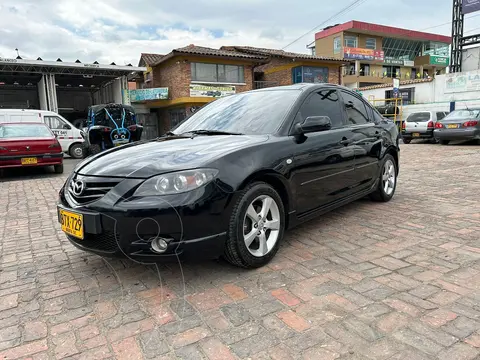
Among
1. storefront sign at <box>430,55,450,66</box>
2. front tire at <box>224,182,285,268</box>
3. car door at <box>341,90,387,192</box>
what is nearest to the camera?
front tire at <box>224,182,285,268</box>

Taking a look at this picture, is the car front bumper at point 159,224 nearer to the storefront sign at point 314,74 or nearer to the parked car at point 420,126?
the parked car at point 420,126

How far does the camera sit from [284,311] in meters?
2.30

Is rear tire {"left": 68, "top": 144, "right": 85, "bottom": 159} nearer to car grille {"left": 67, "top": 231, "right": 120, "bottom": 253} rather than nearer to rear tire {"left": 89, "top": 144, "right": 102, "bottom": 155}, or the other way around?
rear tire {"left": 89, "top": 144, "right": 102, "bottom": 155}

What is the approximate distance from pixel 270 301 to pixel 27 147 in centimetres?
797

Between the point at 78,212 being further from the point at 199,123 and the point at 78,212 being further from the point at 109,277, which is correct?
the point at 199,123

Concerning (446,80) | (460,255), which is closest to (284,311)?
(460,255)

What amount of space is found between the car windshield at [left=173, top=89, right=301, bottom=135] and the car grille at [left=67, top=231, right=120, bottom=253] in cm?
144

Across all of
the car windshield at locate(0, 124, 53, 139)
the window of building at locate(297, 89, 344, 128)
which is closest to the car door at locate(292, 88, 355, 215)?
the window of building at locate(297, 89, 344, 128)

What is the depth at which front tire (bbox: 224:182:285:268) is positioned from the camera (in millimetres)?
2648

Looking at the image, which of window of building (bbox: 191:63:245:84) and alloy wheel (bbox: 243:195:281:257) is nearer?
alloy wheel (bbox: 243:195:281:257)

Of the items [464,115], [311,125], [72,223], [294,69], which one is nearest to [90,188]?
[72,223]

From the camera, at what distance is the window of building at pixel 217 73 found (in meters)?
23.6

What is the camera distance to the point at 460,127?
44.2ft

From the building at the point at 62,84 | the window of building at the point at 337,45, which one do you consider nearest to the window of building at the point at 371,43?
the window of building at the point at 337,45
